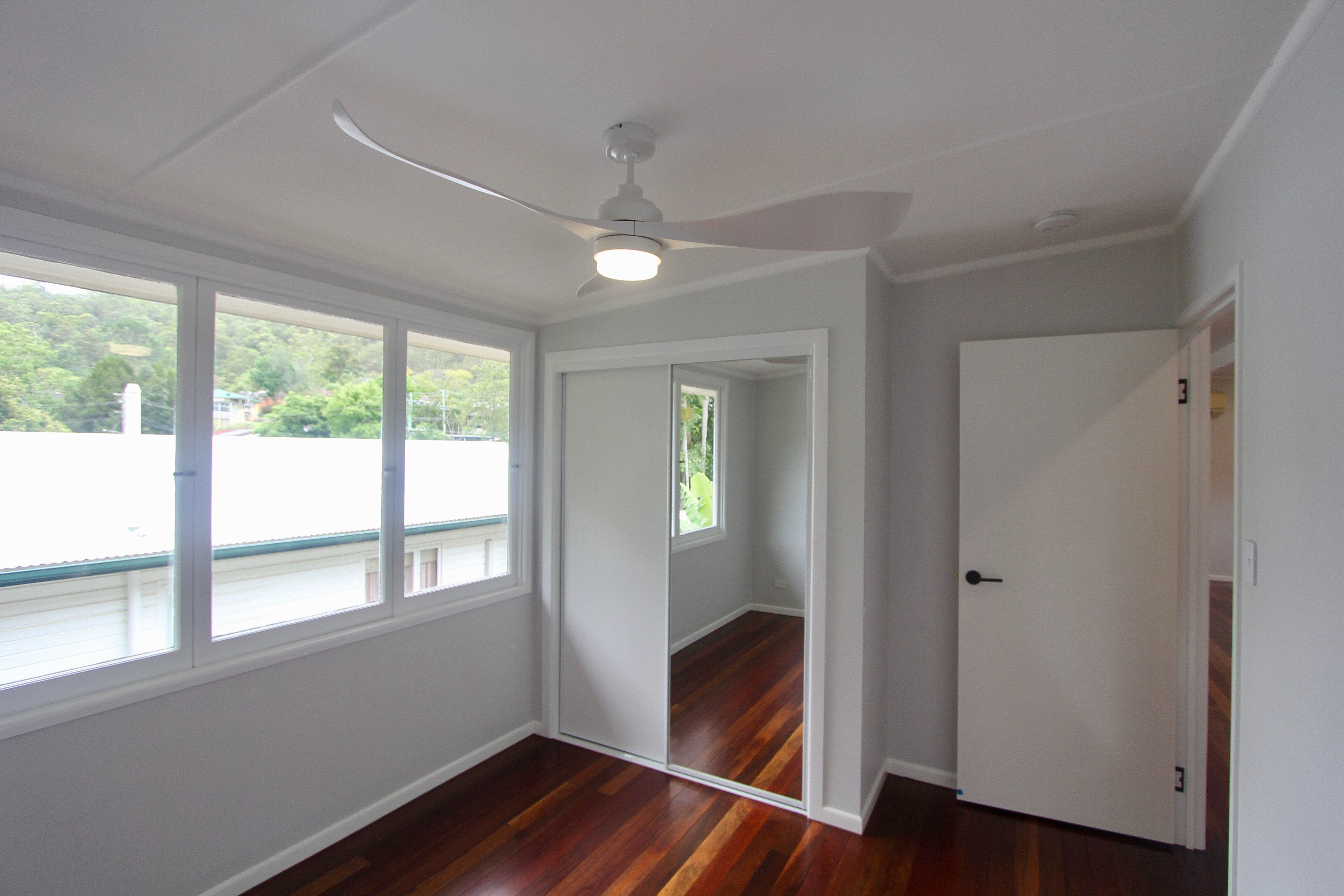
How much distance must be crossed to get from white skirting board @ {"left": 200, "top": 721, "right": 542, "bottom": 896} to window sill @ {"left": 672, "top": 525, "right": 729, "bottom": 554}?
4.51ft

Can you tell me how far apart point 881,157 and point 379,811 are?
3120 millimetres

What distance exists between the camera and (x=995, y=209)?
84.6 inches

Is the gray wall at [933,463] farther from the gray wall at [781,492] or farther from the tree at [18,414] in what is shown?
the tree at [18,414]

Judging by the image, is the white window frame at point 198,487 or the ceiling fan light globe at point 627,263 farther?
the white window frame at point 198,487

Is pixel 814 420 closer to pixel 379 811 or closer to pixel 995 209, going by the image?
pixel 995 209

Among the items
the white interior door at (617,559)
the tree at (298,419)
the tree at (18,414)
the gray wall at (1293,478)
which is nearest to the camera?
the gray wall at (1293,478)

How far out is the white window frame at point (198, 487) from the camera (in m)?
1.74

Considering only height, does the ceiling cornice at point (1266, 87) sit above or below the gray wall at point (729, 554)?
above

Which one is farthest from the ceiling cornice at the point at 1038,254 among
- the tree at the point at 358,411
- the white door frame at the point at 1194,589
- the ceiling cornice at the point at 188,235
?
the tree at the point at 358,411

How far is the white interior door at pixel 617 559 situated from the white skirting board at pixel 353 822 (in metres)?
0.45

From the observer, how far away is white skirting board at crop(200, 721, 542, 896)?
2.11 meters

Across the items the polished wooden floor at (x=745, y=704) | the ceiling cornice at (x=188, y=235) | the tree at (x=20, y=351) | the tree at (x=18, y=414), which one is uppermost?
the ceiling cornice at (x=188, y=235)

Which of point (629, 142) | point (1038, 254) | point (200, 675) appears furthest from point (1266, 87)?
point (200, 675)

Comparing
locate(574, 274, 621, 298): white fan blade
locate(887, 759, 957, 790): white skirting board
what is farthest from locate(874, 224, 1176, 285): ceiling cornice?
locate(887, 759, 957, 790): white skirting board
